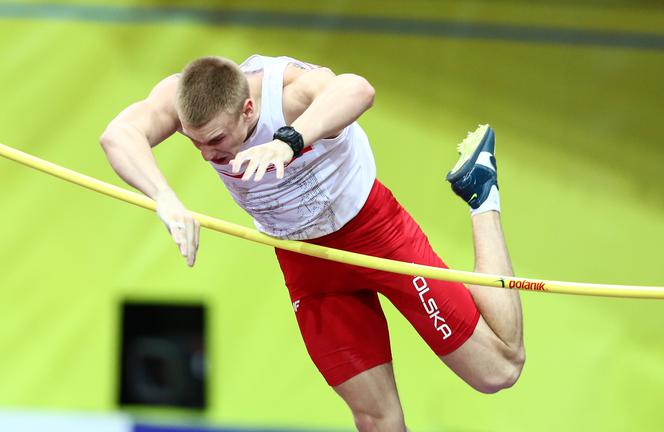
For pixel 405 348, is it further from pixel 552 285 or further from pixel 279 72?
pixel 279 72

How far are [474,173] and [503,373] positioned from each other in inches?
27.9

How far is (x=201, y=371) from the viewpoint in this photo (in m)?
5.24

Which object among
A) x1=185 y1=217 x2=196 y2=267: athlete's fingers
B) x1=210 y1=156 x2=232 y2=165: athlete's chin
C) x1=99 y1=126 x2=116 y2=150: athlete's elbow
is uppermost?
x1=99 y1=126 x2=116 y2=150: athlete's elbow

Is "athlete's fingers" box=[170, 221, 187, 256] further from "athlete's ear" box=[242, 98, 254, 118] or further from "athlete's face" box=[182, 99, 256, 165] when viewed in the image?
"athlete's ear" box=[242, 98, 254, 118]

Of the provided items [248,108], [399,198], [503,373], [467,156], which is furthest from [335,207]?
[399,198]

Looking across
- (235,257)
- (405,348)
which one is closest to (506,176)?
(405,348)

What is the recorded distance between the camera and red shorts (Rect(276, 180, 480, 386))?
3.72m

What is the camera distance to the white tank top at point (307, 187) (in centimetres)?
351

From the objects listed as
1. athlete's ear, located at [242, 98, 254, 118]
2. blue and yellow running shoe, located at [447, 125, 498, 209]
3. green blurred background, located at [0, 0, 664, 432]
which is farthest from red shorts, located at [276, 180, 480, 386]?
green blurred background, located at [0, 0, 664, 432]

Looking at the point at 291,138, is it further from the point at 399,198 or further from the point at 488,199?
the point at 399,198

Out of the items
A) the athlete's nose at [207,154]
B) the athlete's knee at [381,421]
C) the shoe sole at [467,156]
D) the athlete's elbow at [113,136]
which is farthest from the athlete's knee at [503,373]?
the athlete's elbow at [113,136]

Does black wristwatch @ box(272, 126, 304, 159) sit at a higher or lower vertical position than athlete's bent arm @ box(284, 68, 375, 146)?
lower

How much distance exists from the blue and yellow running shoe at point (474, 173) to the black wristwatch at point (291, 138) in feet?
3.42

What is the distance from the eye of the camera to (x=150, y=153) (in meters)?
3.21
